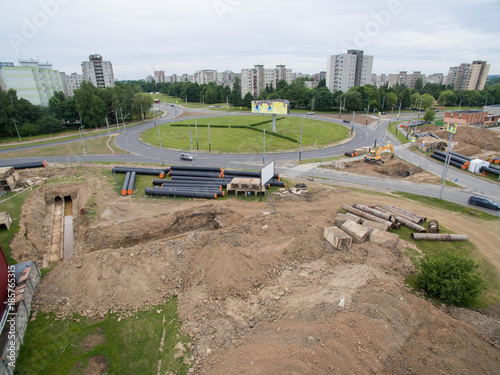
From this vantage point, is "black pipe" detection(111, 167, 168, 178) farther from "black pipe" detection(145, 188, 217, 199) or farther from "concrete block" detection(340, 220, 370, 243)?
"concrete block" detection(340, 220, 370, 243)

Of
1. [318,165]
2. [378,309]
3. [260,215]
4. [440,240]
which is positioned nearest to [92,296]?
[260,215]

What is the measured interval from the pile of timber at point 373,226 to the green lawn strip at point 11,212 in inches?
1050

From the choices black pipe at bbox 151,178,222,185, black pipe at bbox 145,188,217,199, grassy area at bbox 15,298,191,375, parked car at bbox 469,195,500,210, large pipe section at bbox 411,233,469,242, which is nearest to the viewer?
grassy area at bbox 15,298,191,375

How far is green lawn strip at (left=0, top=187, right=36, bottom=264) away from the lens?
22766 mm

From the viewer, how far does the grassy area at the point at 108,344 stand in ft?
45.3

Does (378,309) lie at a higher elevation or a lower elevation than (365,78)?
lower

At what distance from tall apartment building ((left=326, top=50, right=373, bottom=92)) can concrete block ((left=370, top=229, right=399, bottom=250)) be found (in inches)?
5251

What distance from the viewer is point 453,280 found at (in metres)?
16.8

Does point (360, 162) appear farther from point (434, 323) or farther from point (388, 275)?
point (434, 323)

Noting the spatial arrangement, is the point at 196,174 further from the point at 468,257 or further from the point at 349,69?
the point at 349,69

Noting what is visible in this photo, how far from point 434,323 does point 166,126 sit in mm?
79860

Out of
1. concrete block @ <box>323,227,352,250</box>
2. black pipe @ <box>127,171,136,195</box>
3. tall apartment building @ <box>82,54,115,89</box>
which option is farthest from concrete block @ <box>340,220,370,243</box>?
tall apartment building @ <box>82,54,115,89</box>

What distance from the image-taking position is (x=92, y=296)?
1789 centimetres

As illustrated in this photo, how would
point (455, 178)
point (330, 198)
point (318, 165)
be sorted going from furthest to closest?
point (318, 165) → point (455, 178) → point (330, 198)
